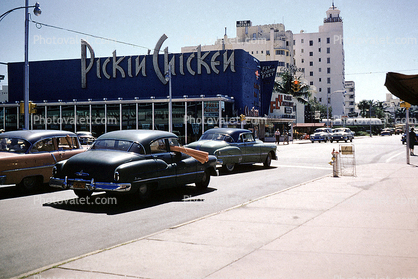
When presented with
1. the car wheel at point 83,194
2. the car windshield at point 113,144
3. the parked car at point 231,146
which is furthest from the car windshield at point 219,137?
the car wheel at point 83,194

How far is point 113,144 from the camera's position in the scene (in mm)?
9125

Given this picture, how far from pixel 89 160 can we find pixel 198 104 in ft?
103

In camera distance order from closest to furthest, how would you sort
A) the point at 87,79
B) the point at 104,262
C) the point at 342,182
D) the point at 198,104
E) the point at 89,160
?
1. the point at 104,262
2. the point at 89,160
3. the point at 342,182
4. the point at 198,104
5. the point at 87,79

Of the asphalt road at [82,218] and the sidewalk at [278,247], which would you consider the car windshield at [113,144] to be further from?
the sidewalk at [278,247]

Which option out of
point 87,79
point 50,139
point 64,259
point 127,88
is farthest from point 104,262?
point 87,79

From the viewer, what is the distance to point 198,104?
3956cm

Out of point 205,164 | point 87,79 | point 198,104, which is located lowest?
point 205,164

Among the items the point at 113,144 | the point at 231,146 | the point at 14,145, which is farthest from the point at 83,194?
the point at 231,146

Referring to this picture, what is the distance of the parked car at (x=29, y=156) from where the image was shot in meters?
9.41

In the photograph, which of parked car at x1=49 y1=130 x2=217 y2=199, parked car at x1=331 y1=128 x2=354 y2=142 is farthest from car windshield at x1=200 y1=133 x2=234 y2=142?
parked car at x1=331 y1=128 x2=354 y2=142

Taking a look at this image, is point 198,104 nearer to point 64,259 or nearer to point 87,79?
point 87,79

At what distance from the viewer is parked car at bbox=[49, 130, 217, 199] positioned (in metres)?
8.13

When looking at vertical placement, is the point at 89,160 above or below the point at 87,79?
below

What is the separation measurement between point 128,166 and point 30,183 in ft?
12.0
